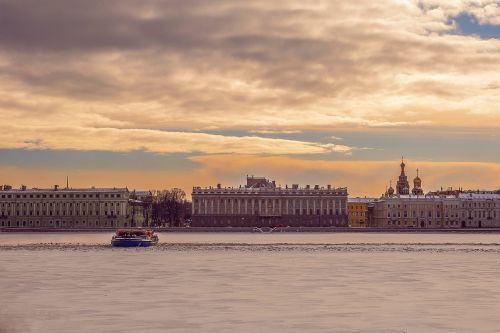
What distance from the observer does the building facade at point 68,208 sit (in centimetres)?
18150

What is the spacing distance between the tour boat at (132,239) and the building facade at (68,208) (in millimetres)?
96423

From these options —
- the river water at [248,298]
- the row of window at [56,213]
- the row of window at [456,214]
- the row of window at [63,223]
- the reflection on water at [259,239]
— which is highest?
the row of window at [56,213]

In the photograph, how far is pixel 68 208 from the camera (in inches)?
7180

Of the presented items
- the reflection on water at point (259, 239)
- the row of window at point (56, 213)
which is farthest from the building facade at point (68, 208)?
the reflection on water at point (259, 239)

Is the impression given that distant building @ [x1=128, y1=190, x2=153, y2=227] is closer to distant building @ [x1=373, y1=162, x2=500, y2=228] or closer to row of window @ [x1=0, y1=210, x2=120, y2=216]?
row of window @ [x1=0, y1=210, x2=120, y2=216]

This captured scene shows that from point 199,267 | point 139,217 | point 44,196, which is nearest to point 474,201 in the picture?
point 139,217

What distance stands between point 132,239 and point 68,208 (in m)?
104

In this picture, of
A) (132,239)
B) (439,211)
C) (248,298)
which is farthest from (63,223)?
(248,298)

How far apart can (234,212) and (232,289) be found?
497 ft

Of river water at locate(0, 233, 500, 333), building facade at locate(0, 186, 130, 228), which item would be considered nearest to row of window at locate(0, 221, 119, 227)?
building facade at locate(0, 186, 130, 228)

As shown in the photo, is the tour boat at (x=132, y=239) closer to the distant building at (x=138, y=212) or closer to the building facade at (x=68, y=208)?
the building facade at (x=68, y=208)

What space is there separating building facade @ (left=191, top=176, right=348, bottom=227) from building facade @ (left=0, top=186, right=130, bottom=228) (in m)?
14.3

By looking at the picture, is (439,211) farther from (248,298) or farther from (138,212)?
(248,298)

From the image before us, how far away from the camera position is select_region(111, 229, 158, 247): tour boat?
80375 mm
